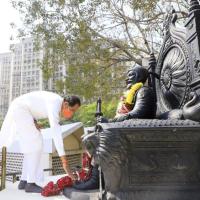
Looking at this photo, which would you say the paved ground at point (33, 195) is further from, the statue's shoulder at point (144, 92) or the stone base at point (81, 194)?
the statue's shoulder at point (144, 92)

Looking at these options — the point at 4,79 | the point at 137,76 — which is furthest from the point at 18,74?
the point at 137,76

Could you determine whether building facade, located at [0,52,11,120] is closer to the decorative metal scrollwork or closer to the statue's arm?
the decorative metal scrollwork

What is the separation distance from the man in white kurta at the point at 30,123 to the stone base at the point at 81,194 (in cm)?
66

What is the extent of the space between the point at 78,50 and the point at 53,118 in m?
7.14

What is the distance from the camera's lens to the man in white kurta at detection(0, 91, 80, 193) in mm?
3225

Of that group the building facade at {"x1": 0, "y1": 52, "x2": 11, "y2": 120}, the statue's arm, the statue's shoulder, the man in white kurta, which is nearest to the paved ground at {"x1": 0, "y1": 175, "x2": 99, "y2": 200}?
the man in white kurta

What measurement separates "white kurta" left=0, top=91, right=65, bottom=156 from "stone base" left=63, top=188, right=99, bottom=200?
88 cm

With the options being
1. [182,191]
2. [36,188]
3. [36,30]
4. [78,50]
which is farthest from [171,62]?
[36,30]

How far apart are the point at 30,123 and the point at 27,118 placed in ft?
0.22

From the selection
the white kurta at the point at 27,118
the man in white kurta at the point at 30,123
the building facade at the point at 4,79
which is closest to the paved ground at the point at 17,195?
the man in white kurta at the point at 30,123

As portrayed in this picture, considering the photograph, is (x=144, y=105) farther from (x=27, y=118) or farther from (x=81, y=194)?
(x=27, y=118)

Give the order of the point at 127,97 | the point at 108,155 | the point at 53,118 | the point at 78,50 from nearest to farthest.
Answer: the point at 108,155 → the point at 127,97 → the point at 53,118 → the point at 78,50

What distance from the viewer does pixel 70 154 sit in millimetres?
6328

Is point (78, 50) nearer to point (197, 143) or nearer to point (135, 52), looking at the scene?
point (135, 52)
